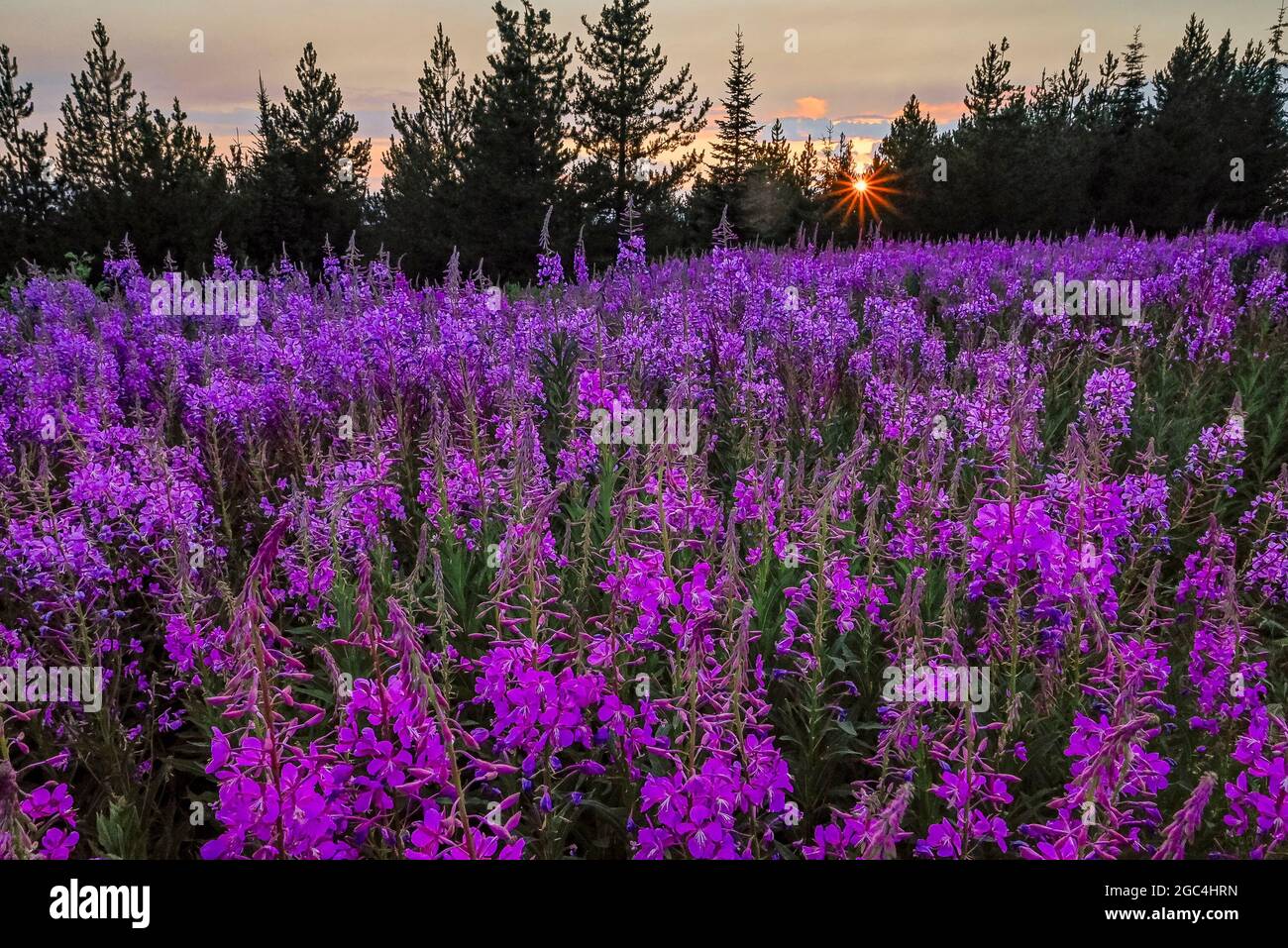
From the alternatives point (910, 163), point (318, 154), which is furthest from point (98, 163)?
point (910, 163)

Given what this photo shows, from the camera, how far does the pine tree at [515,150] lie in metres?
31.9

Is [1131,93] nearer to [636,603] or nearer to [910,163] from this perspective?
[910,163]

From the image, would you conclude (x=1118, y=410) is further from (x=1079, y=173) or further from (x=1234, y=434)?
(x=1079, y=173)

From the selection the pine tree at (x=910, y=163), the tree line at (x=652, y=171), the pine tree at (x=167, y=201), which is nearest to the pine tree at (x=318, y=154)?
the tree line at (x=652, y=171)

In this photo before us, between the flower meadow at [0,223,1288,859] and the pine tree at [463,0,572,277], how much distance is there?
2625cm

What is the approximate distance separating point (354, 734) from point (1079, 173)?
134 ft

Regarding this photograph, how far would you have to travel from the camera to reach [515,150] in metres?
32.2

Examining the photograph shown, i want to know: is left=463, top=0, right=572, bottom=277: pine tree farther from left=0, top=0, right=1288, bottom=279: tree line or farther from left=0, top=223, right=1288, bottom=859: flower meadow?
left=0, top=223, right=1288, bottom=859: flower meadow

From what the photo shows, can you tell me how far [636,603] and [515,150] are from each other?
108 ft

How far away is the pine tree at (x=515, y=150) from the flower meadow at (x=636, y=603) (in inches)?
1034

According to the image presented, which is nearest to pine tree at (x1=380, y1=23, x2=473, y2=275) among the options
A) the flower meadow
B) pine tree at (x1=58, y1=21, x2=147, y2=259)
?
pine tree at (x1=58, y1=21, x2=147, y2=259)

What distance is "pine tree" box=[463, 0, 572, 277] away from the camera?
31906 mm

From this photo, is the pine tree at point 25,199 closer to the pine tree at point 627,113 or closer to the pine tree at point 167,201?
the pine tree at point 167,201
